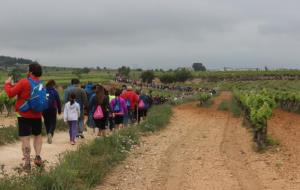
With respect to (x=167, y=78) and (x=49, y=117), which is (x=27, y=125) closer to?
(x=49, y=117)

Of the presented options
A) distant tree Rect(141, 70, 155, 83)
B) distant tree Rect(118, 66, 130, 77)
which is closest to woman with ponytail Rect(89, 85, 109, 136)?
distant tree Rect(141, 70, 155, 83)

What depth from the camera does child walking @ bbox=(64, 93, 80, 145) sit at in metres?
15.3

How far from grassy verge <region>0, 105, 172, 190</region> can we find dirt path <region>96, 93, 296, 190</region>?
0.25 meters

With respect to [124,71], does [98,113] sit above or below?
above

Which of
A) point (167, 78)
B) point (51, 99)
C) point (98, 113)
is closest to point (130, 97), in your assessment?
point (98, 113)

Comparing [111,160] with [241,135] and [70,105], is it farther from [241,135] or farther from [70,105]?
[241,135]

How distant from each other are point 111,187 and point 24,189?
2.78m

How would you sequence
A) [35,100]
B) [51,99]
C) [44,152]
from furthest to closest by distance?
[51,99] → [44,152] → [35,100]

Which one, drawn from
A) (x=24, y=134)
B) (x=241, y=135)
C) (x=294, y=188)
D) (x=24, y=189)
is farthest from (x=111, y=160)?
(x=241, y=135)

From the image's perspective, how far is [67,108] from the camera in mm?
15305

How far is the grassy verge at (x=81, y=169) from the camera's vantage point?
826 centimetres

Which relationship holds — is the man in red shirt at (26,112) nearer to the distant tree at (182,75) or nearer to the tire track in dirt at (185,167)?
the tire track in dirt at (185,167)

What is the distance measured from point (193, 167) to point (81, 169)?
370 centimetres

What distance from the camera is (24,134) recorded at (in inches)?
395
